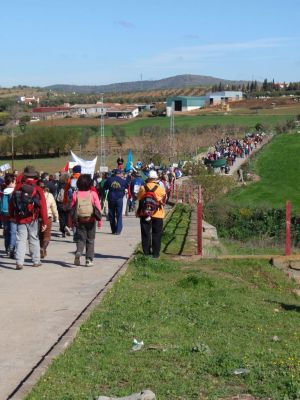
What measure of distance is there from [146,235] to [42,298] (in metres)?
3.73

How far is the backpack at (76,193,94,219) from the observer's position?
12.6m

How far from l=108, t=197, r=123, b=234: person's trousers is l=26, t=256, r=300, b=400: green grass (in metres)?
5.43

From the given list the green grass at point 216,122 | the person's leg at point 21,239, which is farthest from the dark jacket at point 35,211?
the green grass at point 216,122

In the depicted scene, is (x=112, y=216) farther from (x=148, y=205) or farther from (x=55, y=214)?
(x=148, y=205)

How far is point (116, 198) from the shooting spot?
57.7 ft

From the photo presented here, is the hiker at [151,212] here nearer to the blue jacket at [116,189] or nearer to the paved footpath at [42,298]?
the paved footpath at [42,298]

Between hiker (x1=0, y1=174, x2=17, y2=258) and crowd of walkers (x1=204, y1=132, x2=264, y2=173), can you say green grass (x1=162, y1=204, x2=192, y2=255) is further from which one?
crowd of walkers (x1=204, y1=132, x2=264, y2=173)

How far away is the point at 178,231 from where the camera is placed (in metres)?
18.1

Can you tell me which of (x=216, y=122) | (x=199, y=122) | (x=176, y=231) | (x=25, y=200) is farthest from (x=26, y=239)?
(x=199, y=122)

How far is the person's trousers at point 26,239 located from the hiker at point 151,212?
5.99 ft

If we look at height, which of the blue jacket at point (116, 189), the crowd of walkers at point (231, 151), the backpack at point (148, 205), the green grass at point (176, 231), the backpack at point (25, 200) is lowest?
the crowd of walkers at point (231, 151)

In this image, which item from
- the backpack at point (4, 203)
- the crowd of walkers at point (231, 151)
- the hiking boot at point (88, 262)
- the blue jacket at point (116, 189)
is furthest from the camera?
the crowd of walkers at point (231, 151)

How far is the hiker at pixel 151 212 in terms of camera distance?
43.6 feet

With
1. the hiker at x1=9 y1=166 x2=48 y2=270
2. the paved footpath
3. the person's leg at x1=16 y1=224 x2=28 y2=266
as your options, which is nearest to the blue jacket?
the paved footpath
